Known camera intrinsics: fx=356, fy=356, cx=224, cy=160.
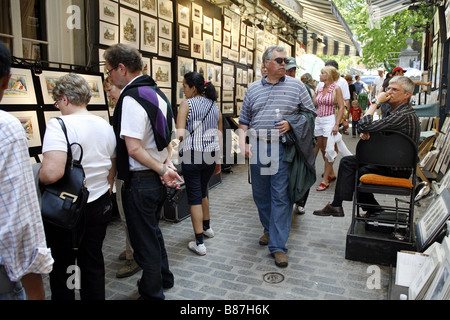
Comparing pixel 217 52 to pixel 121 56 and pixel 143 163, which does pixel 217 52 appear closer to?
pixel 121 56

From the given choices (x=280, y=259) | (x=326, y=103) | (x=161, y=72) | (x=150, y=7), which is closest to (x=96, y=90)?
(x=161, y=72)

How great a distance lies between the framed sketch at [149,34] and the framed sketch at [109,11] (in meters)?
0.56

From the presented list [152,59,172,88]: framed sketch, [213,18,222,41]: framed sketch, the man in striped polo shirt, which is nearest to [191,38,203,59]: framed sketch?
[213,18,222,41]: framed sketch

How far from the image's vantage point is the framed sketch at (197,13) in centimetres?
695

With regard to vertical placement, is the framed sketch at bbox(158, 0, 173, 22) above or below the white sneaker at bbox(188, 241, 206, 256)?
above

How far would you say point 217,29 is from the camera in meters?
7.94

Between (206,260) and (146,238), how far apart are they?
4.00 feet

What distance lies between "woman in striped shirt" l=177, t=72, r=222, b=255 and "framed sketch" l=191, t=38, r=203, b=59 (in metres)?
3.30

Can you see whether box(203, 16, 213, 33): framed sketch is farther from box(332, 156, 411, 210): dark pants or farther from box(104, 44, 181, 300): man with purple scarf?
box(104, 44, 181, 300): man with purple scarf

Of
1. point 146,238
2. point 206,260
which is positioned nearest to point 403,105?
point 206,260

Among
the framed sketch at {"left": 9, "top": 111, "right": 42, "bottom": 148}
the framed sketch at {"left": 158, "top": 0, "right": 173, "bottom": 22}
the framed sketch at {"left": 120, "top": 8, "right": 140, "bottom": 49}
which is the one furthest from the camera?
the framed sketch at {"left": 158, "top": 0, "right": 173, "bottom": 22}

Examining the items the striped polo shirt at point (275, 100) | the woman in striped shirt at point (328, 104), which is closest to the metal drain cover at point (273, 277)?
the striped polo shirt at point (275, 100)

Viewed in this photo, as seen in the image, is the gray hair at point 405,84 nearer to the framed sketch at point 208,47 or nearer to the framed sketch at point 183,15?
the framed sketch at point 183,15

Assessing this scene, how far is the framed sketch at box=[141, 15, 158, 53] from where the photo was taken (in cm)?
555
